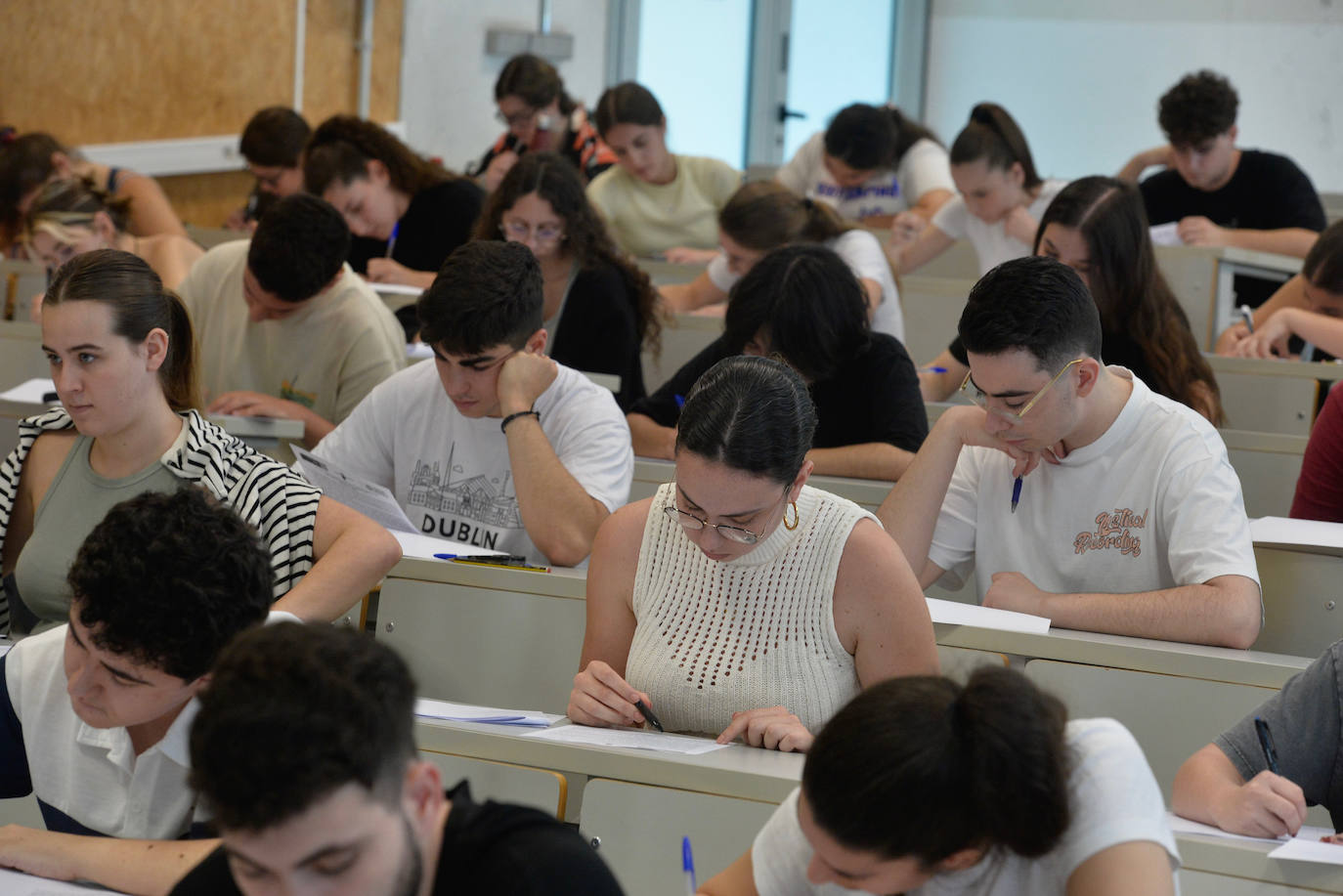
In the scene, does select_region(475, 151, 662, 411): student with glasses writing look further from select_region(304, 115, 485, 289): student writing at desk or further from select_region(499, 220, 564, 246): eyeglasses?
select_region(304, 115, 485, 289): student writing at desk

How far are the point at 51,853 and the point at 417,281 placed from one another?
9.83 feet

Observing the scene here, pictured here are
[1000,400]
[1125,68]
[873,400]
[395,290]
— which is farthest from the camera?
[1125,68]

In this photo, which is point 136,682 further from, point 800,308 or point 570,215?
point 570,215

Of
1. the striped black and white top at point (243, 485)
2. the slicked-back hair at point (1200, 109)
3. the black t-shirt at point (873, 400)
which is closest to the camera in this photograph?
the striped black and white top at point (243, 485)

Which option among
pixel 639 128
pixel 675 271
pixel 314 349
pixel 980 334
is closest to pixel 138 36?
pixel 639 128

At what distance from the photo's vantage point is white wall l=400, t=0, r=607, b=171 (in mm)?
7174

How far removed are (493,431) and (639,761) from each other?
4.03ft

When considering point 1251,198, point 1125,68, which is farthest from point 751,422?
point 1125,68

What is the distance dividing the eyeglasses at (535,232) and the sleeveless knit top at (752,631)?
1605mm

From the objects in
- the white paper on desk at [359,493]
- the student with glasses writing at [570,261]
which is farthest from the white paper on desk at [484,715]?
the student with glasses writing at [570,261]

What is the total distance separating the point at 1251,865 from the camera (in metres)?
1.36

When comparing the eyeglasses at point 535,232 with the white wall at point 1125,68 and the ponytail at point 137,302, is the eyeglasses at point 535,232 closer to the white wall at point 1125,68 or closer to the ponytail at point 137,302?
the ponytail at point 137,302

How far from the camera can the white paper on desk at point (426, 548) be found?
222 cm

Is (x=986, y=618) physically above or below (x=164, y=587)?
below
